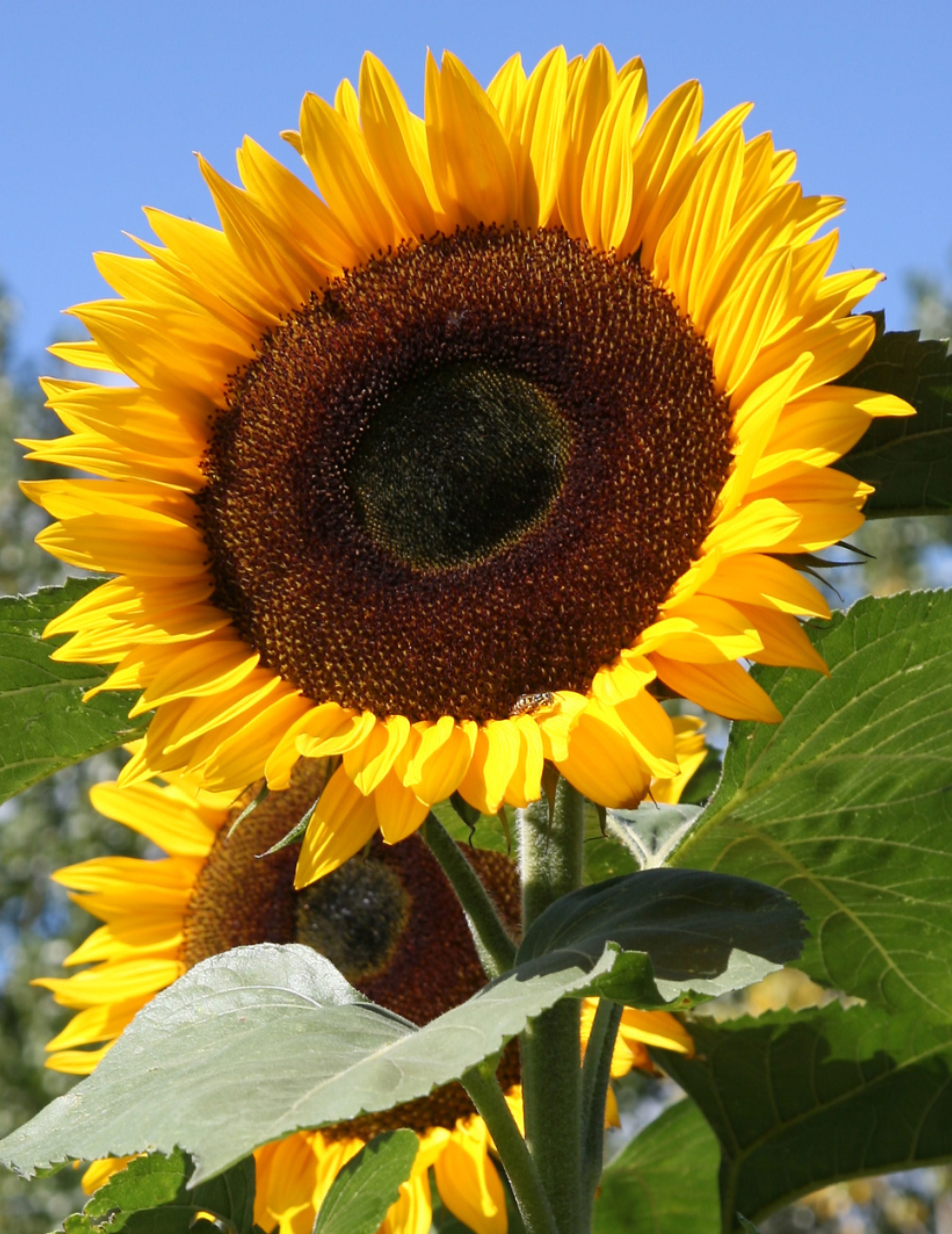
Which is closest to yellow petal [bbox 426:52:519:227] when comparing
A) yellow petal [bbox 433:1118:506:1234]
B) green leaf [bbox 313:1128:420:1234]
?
green leaf [bbox 313:1128:420:1234]

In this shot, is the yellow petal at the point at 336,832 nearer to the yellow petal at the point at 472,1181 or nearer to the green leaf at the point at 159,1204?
the green leaf at the point at 159,1204

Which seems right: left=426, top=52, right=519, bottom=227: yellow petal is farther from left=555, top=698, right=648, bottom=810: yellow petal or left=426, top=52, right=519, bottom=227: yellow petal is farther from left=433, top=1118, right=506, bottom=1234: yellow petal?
left=433, top=1118, right=506, bottom=1234: yellow petal

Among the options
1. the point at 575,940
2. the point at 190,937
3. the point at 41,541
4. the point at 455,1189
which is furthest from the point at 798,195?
the point at 190,937

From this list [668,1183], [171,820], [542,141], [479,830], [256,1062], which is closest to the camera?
[256,1062]

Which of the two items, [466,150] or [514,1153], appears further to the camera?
[466,150]

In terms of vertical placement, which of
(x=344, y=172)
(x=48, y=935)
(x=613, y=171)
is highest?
(x=344, y=172)

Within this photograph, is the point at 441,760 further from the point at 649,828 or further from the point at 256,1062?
the point at 649,828

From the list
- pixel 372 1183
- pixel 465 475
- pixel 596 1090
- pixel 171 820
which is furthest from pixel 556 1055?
pixel 171 820
